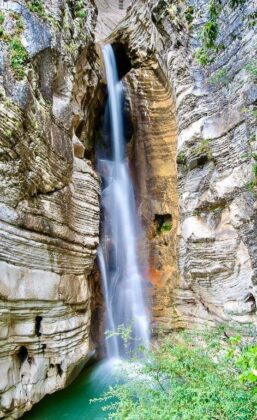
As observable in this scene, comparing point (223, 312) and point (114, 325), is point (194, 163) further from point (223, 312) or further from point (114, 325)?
point (114, 325)

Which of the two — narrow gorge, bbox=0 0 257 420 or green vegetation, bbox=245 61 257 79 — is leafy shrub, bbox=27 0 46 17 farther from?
green vegetation, bbox=245 61 257 79

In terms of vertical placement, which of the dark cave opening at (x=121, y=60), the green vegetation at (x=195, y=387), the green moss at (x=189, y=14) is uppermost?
the dark cave opening at (x=121, y=60)

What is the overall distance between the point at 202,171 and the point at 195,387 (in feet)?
16.8

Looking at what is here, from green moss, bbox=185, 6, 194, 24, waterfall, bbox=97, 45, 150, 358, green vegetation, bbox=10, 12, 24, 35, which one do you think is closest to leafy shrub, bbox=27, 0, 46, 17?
green vegetation, bbox=10, 12, 24, 35

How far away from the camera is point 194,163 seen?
25.7 ft

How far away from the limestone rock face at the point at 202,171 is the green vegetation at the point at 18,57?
13.4 ft

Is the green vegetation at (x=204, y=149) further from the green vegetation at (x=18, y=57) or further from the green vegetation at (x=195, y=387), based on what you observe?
the green vegetation at (x=18, y=57)

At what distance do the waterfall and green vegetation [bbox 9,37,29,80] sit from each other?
17.3ft

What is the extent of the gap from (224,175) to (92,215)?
316 centimetres

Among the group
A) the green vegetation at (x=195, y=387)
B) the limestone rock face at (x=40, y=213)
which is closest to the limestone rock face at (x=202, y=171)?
the green vegetation at (x=195, y=387)

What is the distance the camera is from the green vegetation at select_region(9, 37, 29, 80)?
231 inches

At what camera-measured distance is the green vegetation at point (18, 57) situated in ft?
19.2

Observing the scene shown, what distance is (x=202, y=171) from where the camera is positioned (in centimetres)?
770

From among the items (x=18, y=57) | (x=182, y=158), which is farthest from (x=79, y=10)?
(x=182, y=158)
